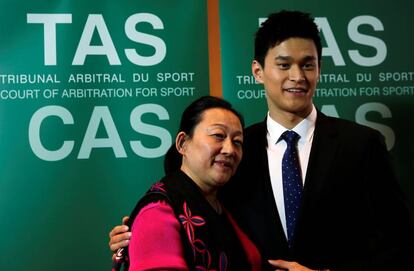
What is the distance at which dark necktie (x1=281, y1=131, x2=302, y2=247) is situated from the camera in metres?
1.84

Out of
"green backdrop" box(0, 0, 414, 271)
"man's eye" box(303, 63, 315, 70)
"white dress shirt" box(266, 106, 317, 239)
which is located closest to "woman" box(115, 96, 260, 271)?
"white dress shirt" box(266, 106, 317, 239)

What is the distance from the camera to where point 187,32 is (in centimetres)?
257

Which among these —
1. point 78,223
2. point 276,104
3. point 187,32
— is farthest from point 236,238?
point 187,32

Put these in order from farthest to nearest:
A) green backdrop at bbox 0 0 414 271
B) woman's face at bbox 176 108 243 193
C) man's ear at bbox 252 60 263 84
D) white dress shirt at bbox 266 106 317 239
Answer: green backdrop at bbox 0 0 414 271 < man's ear at bbox 252 60 263 84 < white dress shirt at bbox 266 106 317 239 < woman's face at bbox 176 108 243 193

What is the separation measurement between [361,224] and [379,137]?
292mm

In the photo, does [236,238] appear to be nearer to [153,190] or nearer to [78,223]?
[153,190]

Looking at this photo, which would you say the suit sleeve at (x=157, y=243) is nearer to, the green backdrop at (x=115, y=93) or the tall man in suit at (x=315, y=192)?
the tall man in suit at (x=315, y=192)

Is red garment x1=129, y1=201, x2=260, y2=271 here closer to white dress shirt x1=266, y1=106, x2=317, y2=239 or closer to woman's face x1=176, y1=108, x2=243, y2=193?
woman's face x1=176, y1=108, x2=243, y2=193

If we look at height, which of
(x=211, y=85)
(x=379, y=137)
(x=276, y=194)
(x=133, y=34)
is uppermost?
(x=133, y=34)

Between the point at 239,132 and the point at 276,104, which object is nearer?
the point at 239,132

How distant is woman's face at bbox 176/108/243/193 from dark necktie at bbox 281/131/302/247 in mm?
317

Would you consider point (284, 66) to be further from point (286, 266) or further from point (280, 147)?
point (286, 266)

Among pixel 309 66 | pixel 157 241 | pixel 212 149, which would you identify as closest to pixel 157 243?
pixel 157 241

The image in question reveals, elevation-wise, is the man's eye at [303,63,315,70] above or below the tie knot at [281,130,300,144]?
above
